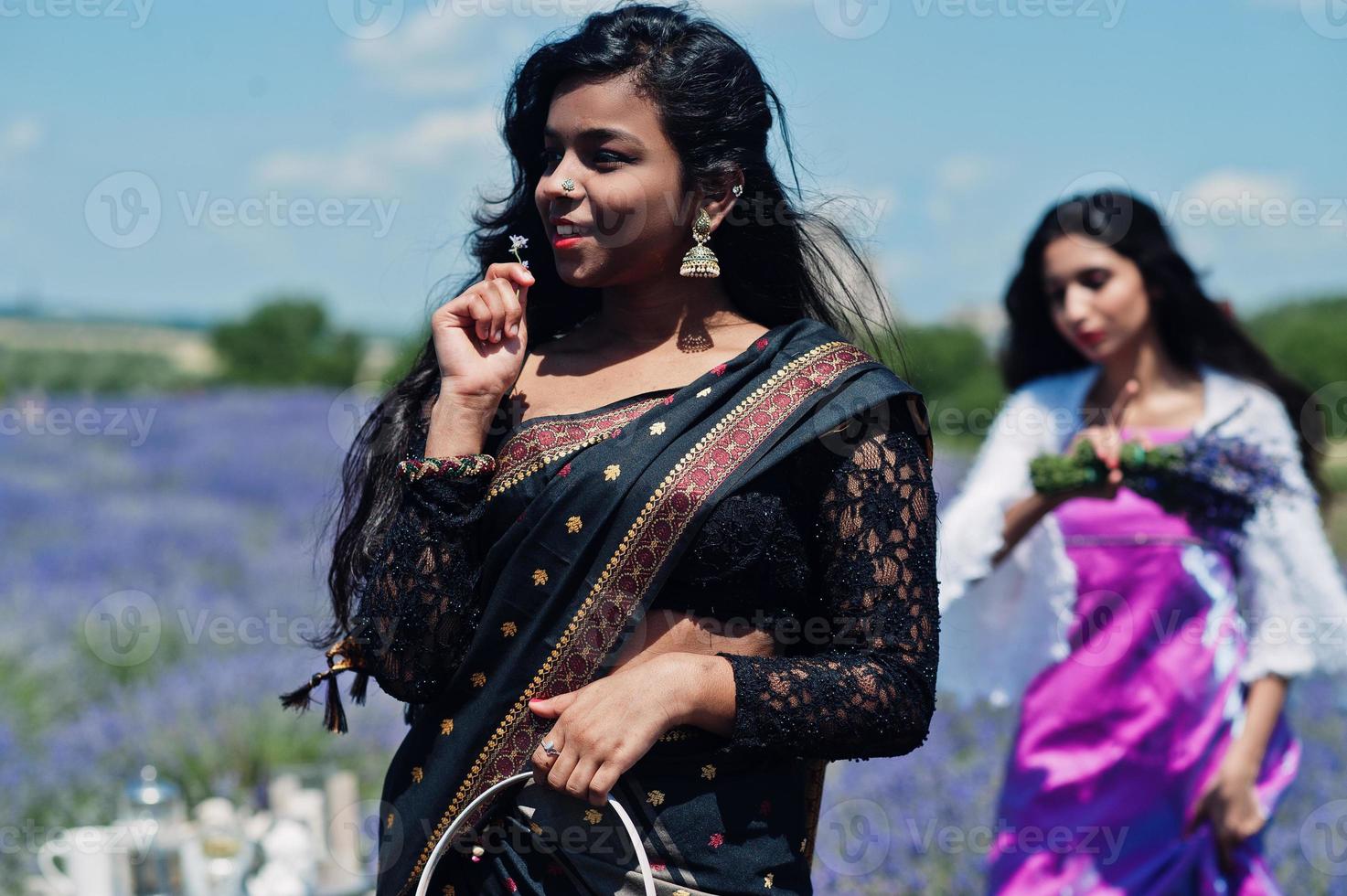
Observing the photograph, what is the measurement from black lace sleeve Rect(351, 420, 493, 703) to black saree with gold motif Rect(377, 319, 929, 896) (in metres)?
0.05

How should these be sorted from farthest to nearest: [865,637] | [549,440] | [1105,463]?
[1105,463] → [549,440] → [865,637]

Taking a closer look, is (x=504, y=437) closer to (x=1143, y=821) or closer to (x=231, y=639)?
(x=1143, y=821)

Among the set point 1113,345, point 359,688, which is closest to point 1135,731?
point 1113,345

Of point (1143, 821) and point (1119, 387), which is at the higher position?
point (1119, 387)

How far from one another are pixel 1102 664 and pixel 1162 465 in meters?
0.65

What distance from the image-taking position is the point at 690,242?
2457mm

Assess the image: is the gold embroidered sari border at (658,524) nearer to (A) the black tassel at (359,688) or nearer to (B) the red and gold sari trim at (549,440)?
(B) the red and gold sari trim at (549,440)

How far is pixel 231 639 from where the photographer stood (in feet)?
24.3

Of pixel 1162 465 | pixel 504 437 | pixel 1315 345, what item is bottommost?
pixel 1315 345

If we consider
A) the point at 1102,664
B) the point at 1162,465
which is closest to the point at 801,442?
the point at 1162,465

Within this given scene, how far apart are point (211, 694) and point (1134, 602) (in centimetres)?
391

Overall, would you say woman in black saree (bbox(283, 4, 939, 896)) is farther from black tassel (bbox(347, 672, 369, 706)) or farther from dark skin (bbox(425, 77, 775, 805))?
black tassel (bbox(347, 672, 369, 706))

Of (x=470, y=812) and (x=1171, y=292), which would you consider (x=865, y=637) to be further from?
(x=1171, y=292)

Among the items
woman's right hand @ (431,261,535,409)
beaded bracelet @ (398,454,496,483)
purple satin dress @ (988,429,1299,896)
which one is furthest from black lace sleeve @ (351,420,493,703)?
purple satin dress @ (988,429,1299,896)
